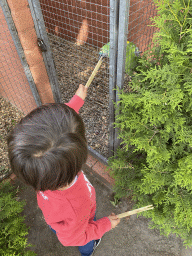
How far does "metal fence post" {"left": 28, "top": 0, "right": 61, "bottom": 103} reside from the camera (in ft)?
6.63

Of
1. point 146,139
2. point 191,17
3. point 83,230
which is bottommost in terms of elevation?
point 83,230

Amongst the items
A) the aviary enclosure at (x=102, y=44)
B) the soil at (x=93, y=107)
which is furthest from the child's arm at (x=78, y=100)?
the soil at (x=93, y=107)

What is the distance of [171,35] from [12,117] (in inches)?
127

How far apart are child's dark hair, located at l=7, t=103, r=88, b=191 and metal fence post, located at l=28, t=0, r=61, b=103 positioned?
62.8 inches

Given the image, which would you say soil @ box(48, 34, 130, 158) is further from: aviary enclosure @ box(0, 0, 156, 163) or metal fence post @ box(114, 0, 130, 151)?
metal fence post @ box(114, 0, 130, 151)

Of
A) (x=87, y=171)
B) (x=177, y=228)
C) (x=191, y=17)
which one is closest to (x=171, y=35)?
(x=191, y=17)

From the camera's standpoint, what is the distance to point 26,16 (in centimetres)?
206

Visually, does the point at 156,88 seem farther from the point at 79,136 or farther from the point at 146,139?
the point at 79,136

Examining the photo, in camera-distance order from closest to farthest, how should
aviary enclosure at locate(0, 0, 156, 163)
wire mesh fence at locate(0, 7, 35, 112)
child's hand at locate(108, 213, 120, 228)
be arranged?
aviary enclosure at locate(0, 0, 156, 163) < child's hand at locate(108, 213, 120, 228) < wire mesh fence at locate(0, 7, 35, 112)

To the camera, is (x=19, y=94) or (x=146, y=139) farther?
(x=19, y=94)

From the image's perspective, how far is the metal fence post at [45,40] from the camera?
79.6 inches

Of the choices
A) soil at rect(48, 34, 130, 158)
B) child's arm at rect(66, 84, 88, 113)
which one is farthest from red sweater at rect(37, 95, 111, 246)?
soil at rect(48, 34, 130, 158)

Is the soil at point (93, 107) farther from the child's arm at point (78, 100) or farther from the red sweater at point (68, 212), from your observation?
the red sweater at point (68, 212)

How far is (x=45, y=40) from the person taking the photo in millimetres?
2271
